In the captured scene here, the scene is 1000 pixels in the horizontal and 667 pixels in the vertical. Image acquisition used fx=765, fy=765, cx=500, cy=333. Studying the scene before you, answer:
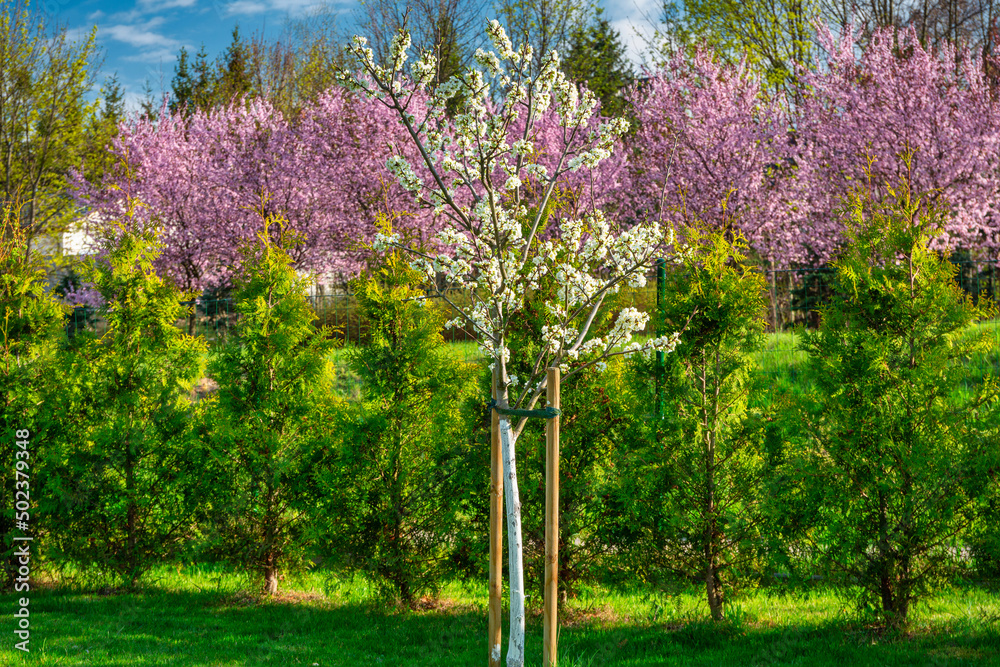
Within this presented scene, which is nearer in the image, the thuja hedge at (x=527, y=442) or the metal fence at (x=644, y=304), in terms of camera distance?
the thuja hedge at (x=527, y=442)

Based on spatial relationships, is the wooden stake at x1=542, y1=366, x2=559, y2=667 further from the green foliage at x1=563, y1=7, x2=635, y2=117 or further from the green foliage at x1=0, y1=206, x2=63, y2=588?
the green foliage at x1=563, y1=7, x2=635, y2=117

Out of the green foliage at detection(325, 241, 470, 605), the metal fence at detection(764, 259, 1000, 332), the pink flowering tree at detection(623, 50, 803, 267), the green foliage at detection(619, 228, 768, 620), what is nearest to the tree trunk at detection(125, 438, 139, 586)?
the green foliage at detection(325, 241, 470, 605)

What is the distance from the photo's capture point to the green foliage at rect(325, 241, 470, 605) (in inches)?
210

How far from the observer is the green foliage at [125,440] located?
5773mm

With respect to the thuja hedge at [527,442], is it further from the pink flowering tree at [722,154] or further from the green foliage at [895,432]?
the pink flowering tree at [722,154]

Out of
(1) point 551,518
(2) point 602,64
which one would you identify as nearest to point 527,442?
(1) point 551,518

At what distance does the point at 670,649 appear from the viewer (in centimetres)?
458

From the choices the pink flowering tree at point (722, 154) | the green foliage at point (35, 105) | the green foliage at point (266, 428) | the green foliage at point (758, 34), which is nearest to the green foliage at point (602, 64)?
the green foliage at point (758, 34)

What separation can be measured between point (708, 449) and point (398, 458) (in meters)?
2.11

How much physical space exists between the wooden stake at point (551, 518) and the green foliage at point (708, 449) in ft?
4.08

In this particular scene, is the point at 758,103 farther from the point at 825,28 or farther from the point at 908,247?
the point at 908,247

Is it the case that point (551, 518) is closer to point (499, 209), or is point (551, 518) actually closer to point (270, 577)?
point (499, 209)

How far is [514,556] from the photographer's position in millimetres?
3535

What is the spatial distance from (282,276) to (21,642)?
2853mm
